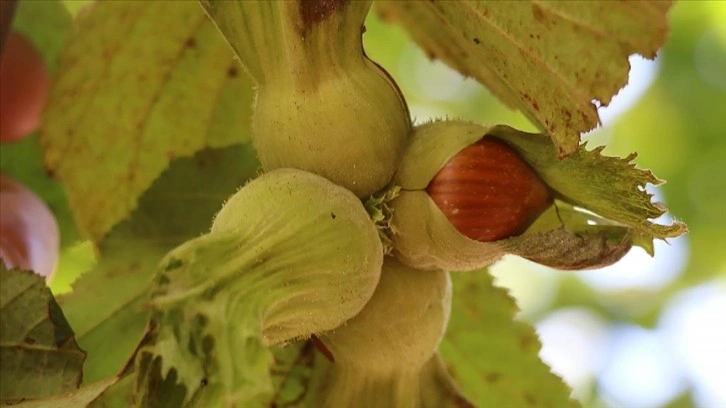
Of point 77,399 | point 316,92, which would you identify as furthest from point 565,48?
point 77,399

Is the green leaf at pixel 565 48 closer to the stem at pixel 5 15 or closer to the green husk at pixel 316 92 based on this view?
the green husk at pixel 316 92

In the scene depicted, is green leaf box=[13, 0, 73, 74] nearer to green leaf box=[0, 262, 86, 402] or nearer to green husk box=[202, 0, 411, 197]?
green leaf box=[0, 262, 86, 402]

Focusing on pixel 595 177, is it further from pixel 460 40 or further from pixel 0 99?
pixel 0 99

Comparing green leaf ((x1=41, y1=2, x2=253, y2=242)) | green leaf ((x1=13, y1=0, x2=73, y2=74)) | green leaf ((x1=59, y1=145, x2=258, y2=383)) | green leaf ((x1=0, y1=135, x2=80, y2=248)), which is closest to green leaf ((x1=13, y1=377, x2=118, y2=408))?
green leaf ((x1=59, y1=145, x2=258, y2=383))

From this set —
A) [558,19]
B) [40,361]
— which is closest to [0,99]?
[40,361]

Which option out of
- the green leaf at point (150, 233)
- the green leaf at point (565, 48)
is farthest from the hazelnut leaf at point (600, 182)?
the green leaf at point (150, 233)

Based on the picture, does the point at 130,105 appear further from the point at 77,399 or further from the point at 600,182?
the point at 600,182
